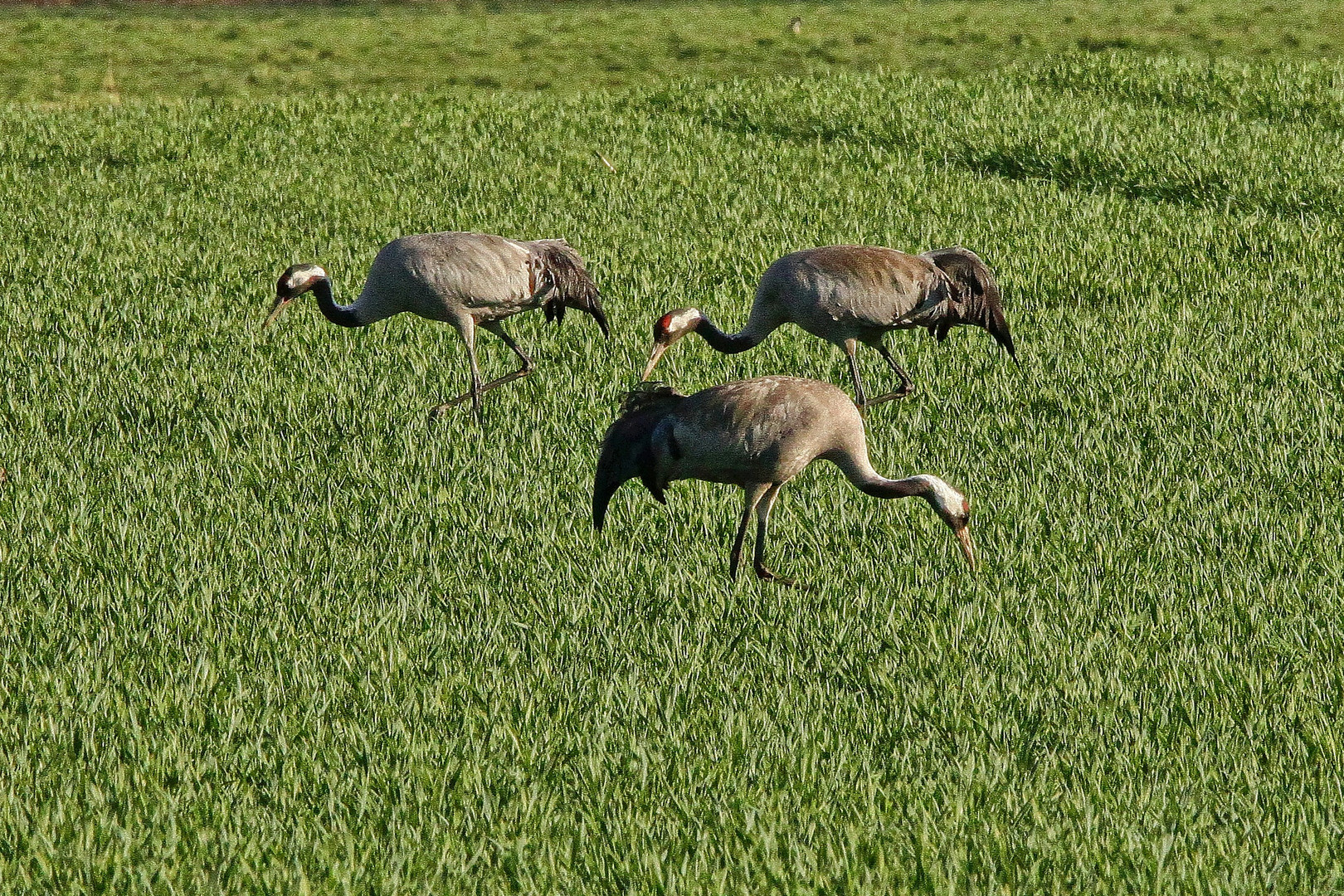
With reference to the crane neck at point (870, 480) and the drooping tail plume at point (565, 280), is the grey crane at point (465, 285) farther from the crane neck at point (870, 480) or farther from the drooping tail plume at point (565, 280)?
the crane neck at point (870, 480)

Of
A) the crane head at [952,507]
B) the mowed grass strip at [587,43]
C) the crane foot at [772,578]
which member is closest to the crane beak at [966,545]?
the crane head at [952,507]

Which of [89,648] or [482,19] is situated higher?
[482,19]

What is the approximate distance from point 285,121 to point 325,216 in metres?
4.59

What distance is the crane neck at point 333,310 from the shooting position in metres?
7.79

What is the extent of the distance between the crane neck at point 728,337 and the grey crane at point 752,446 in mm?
1542

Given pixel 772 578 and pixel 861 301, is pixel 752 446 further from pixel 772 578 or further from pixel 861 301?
pixel 861 301

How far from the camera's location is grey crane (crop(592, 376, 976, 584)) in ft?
17.4

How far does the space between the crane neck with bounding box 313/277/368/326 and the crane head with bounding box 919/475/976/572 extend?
12.1 feet

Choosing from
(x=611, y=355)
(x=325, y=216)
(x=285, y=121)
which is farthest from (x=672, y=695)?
(x=285, y=121)

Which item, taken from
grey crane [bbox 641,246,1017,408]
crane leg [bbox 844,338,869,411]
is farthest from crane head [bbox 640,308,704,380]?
crane leg [bbox 844,338,869,411]

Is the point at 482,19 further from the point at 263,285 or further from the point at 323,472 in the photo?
the point at 323,472

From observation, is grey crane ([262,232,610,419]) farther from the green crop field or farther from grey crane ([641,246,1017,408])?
grey crane ([641,246,1017,408])

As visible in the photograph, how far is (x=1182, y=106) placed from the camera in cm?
1636

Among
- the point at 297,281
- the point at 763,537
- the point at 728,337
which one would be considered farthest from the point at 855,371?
the point at 297,281
